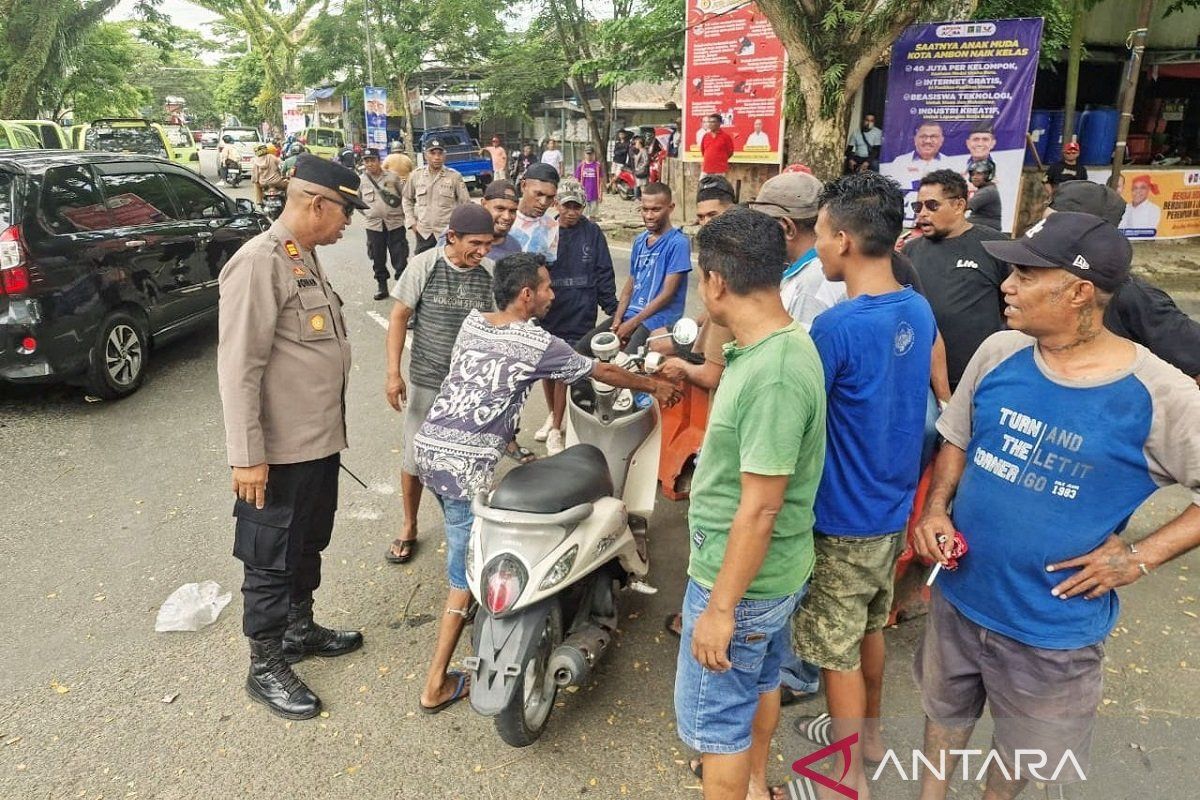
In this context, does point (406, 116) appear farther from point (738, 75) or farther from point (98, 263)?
point (98, 263)

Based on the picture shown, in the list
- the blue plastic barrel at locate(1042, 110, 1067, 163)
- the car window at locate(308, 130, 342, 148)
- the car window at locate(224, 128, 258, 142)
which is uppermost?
the car window at locate(224, 128, 258, 142)

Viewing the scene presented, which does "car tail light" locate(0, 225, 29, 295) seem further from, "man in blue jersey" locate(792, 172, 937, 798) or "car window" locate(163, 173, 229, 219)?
"man in blue jersey" locate(792, 172, 937, 798)

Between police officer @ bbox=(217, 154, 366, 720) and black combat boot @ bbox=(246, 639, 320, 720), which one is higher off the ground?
police officer @ bbox=(217, 154, 366, 720)

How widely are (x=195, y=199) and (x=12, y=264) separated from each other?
7.18ft

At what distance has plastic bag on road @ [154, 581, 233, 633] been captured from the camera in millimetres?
3289

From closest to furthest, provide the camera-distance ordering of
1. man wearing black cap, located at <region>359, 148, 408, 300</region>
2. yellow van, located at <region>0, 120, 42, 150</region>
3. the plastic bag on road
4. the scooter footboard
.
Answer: the scooter footboard < the plastic bag on road < man wearing black cap, located at <region>359, 148, 408, 300</region> < yellow van, located at <region>0, 120, 42, 150</region>

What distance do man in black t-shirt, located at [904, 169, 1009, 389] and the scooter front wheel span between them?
2152mm

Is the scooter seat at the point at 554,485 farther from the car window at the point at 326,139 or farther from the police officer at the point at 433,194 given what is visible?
the car window at the point at 326,139

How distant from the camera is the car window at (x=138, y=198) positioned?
582 centimetres

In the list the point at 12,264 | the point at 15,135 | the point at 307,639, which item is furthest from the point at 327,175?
the point at 15,135

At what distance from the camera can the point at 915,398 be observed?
2.21 metres

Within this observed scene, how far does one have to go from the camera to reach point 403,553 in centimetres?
381

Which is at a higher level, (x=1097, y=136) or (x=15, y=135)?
(x=15, y=135)

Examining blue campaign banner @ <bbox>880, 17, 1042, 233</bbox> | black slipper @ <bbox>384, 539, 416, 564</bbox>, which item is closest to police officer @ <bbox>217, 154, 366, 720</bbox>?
black slipper @ <bbox>384, 539, 416, 564</bbox>
